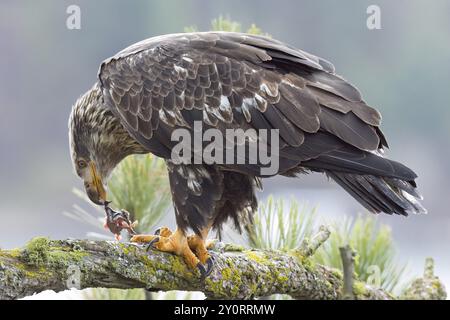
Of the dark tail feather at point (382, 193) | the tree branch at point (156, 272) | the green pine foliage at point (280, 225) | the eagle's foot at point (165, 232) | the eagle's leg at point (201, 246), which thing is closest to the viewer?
the tree branch at point (156, 272)

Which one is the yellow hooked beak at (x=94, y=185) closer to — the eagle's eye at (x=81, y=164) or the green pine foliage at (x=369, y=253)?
the eagle's eye at (x=81, y=164)

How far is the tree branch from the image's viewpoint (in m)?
3.78

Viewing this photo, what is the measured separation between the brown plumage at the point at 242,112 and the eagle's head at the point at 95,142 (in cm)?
6

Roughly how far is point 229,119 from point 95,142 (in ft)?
2.76

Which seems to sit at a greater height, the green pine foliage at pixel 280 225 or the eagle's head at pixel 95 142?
the eagle's head at pixel 95 142

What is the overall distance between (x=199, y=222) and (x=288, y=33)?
22.5 m

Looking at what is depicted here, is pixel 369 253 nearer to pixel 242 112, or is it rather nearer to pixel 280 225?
pixel 280 225

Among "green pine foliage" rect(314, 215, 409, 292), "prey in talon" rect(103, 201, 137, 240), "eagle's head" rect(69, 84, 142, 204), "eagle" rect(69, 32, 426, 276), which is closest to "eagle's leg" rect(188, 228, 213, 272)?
"eagle" rect(69, 32, 426, 276)

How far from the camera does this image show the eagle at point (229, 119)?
4.56 metres

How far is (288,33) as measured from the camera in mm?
26734

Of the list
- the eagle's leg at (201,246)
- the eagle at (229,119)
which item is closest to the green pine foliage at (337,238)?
the eagle at (229,119)
